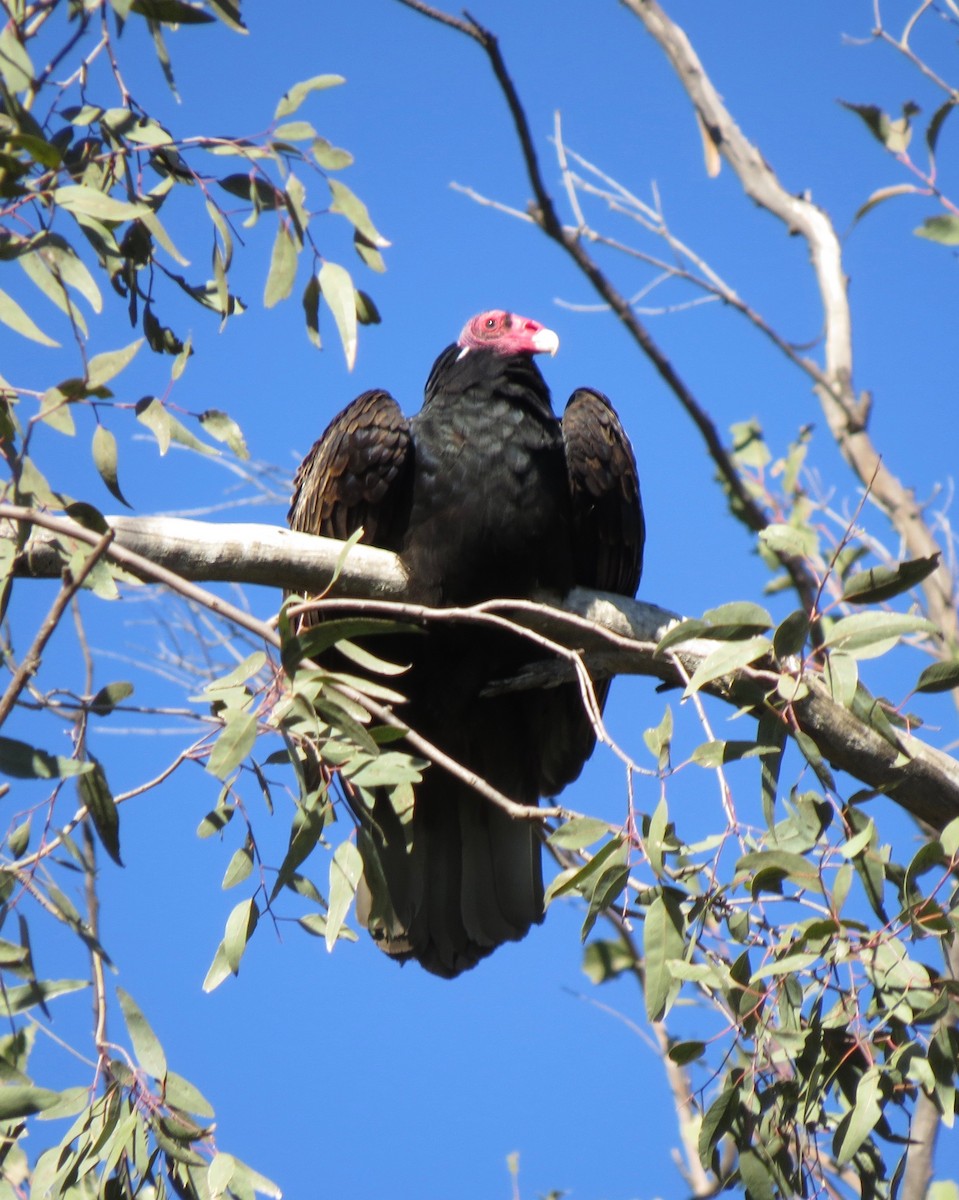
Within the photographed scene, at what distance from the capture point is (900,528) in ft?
16.2

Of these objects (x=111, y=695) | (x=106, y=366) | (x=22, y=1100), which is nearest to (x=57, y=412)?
(x=106, y=366)

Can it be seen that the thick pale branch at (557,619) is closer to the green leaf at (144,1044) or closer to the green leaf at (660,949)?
the green leaf at (660,949)

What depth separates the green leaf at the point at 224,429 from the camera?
2.45 meters

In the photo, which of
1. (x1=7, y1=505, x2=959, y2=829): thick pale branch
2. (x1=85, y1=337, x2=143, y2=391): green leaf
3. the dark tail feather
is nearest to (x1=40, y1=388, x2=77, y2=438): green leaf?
(x1=85, y1=337, x2=143, y2=391): green leaf

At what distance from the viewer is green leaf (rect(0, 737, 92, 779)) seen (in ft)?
5.94

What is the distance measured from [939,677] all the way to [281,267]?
53.1 inches

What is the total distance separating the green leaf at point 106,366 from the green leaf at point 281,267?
1.93ft

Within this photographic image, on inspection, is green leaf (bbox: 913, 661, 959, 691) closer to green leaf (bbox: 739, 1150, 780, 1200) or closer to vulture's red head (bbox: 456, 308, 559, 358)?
green leaf (bbox: 739, 1150, 780, 1200)

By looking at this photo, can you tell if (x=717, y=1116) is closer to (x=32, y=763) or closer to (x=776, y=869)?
(x=776, y=869)

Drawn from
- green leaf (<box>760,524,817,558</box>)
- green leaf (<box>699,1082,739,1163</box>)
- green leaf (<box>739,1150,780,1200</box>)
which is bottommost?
green leaf (<box>739,1150,780,1200</box>)

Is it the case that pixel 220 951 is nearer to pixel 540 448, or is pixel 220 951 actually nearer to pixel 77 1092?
pixel 77 1092

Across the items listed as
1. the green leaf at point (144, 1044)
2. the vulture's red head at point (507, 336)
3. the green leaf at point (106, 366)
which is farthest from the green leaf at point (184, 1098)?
the vulture's red head at point (507, 336)

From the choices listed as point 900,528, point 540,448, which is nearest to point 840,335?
point 900,528

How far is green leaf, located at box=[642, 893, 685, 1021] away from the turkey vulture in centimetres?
111
